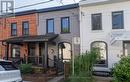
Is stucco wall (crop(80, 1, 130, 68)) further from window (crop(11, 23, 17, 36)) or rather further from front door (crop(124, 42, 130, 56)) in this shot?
window (crop(11, 23, 17, 36))

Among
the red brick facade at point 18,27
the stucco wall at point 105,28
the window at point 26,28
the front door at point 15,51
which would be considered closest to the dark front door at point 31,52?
the red brick facade at point 18,27

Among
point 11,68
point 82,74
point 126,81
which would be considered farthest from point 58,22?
point 11,68

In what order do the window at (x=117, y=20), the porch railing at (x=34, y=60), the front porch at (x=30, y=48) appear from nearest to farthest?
1. the window at (x=117, y=20)
2. the front porch at (x=30, y=48)
3. the porch railing at (x=34, y=60)

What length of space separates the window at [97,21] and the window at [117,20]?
1.20 meters

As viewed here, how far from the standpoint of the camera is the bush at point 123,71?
1534 cm

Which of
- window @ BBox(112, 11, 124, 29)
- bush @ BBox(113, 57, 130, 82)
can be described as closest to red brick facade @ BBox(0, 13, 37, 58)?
window @ BBox(112, 11, 124, 29)

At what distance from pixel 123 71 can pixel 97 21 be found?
8.49 metres

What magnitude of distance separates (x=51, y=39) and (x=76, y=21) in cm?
281

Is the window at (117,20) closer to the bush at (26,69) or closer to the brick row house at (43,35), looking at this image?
the brick row house at (43,35)

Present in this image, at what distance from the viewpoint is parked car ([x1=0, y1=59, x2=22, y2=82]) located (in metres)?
11.6

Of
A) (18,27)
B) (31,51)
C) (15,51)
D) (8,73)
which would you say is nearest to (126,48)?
(31,51)

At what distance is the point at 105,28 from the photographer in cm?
2252

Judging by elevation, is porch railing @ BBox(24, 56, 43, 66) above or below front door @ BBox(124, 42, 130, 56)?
below

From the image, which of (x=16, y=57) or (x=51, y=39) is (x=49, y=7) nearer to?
(x=51, y=39)
